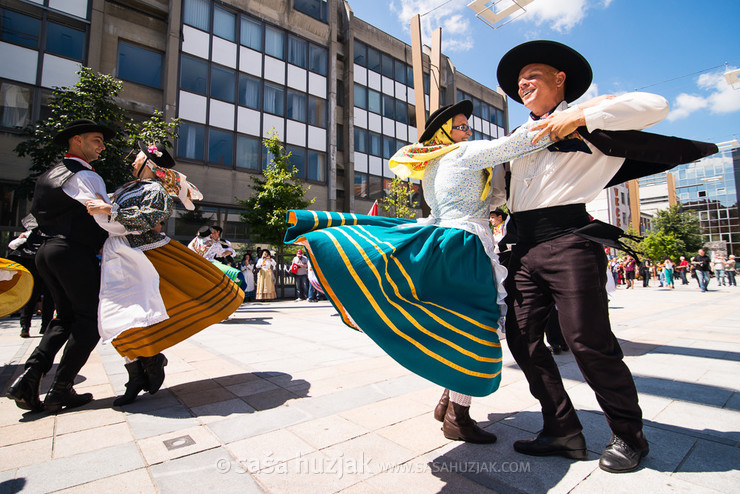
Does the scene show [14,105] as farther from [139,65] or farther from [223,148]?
[223,148]

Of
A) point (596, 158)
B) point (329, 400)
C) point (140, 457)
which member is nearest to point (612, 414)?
point (596, 158)

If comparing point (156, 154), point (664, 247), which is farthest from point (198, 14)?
point (664, 247)

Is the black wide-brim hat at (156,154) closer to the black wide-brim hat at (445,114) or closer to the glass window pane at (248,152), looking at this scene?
the black wide-brim hat at (445,114)

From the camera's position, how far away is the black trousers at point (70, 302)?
2873 millimetres

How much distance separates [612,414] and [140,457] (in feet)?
8.09

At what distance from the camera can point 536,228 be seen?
2211mm

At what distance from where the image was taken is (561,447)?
2.08m

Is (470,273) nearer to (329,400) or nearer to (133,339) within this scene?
(329,400)

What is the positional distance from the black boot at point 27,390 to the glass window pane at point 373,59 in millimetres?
25669

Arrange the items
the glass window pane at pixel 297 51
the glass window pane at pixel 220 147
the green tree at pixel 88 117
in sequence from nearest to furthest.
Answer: the green tree at pixel 88 117
the glass window pane at pixel 220 147
the glass window pane at pixel 297 51

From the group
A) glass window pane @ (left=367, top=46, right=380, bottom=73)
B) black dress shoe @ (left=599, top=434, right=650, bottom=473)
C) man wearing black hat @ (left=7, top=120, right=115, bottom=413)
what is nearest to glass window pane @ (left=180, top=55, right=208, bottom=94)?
glass window pane @ (left=367, top=46, right=380, bottom=73)

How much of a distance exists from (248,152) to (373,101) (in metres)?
9.61

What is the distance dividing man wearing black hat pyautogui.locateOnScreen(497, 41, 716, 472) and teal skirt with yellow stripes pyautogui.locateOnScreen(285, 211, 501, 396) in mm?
318

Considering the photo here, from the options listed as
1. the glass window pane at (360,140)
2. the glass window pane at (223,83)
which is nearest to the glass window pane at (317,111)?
the glass window pane at (360,140)
